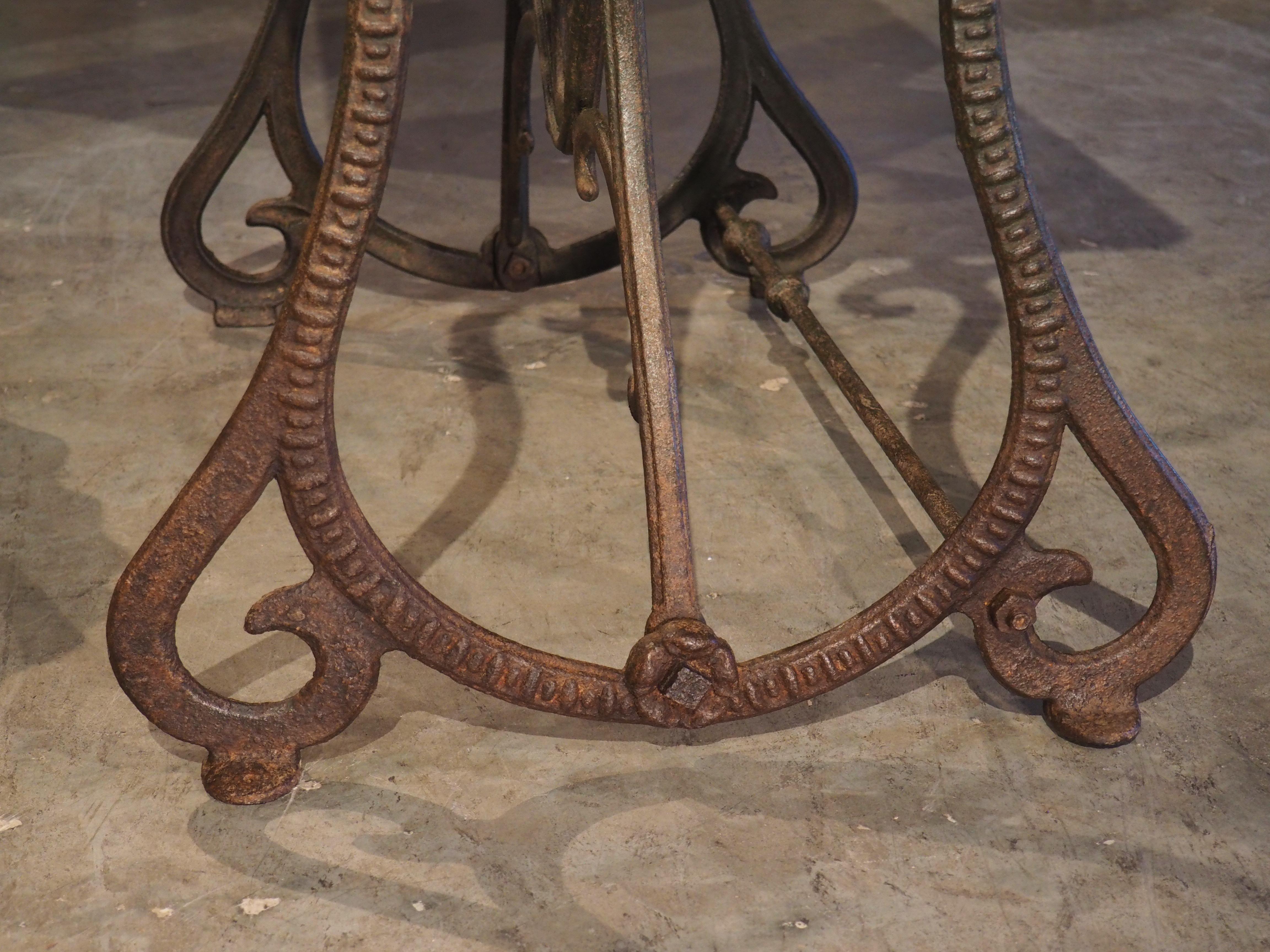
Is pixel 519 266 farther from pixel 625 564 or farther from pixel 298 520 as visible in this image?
pixel 298 520

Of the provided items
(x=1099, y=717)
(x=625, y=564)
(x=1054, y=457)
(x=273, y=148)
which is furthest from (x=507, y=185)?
(x=1099, y=717)

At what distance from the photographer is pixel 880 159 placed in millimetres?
3352

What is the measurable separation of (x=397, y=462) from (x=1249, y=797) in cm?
126

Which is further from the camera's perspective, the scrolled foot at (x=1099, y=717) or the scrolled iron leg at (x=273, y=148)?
the scrolled iron leg at (x=273, y=148)

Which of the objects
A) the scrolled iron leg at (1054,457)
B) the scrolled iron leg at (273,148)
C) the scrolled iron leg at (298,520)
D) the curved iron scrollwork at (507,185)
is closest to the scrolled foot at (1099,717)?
the scrolled iron leg at (1054,457)

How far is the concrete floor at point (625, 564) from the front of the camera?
1.38 metres

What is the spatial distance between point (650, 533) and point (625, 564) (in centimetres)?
50

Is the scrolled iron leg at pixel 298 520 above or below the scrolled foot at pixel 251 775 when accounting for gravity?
above

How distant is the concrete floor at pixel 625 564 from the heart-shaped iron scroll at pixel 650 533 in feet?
0.34

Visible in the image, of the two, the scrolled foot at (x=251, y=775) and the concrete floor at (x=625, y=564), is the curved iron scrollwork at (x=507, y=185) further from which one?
the scrolled foot at (x=251, y=775)

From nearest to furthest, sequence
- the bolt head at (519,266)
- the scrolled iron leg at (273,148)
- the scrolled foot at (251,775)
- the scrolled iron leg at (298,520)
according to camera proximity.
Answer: the scrolled iron leg at (298,520) < the scrolled foot at (251,775) < the scrolled iron leg at (273,148) < the bolt head at (519,266)

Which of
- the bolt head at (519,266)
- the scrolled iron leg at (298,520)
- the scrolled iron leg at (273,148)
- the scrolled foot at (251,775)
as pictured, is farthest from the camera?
the bolt head at (519,266)

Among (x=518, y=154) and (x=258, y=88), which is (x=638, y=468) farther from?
(x=258, y=88)

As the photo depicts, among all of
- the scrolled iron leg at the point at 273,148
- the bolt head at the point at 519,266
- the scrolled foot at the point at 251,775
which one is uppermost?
the scrolled iron leg at the point at 273,148
